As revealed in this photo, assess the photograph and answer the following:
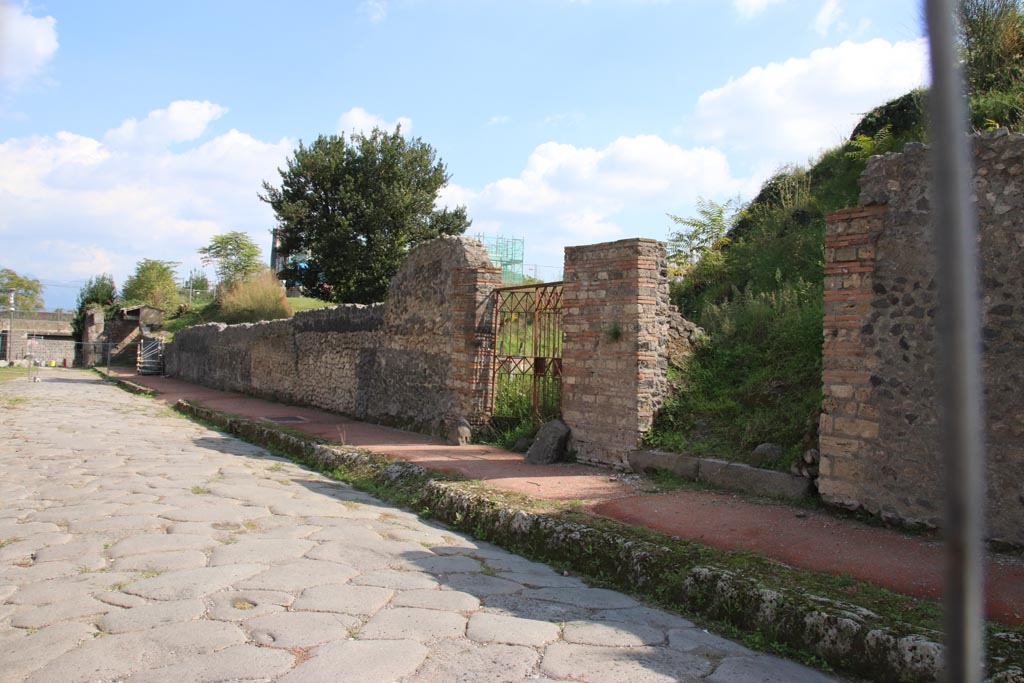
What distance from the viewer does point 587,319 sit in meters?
7.58

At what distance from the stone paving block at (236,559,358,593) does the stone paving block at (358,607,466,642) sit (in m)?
0.56

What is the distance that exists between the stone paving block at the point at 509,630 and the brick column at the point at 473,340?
5.60m

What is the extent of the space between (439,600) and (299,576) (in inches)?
32.0

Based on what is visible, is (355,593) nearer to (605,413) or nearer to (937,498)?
(937,498)

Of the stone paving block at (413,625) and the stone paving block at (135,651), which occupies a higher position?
the stone paving block at (135,651)

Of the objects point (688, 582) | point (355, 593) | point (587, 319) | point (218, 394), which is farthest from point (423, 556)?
point (218, 394)

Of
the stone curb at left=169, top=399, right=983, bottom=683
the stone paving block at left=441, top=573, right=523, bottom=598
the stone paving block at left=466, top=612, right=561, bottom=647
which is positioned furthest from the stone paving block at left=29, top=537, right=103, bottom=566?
the stone curb at left=169, top=399, right=983, bottom=683

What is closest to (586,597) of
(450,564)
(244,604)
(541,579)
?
(541,579)

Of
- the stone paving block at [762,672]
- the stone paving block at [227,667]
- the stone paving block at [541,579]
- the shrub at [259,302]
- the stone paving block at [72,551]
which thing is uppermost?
the shrub at [259,302]

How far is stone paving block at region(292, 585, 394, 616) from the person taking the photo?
350 cm

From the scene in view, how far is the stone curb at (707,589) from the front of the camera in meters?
3.00

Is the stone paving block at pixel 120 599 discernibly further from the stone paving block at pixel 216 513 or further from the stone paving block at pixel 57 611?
the stone paving block at pixel 216 513

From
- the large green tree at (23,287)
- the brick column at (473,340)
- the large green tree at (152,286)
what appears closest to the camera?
the brick column at (473,340)

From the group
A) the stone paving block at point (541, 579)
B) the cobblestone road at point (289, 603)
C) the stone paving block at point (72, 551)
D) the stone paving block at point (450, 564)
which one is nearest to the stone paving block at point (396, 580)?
the cobblestone road at point (289, 603)
